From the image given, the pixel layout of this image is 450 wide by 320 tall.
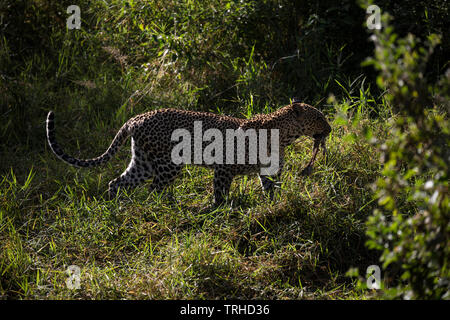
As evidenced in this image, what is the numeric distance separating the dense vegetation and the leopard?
0.18m

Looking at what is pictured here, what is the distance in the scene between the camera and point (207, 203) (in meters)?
5.86

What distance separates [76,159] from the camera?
574cm

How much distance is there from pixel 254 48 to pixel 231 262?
142 inches

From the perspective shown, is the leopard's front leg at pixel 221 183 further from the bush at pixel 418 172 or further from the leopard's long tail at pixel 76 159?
the bush at pixel 418 172

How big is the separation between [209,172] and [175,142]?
2.31 feet

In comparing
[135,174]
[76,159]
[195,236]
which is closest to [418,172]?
[195,236]

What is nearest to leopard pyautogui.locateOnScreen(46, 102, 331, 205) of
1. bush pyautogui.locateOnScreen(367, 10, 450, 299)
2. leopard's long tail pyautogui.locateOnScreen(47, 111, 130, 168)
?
leopard's long tail pyautogui.locateOnScreen(47, 111, 130, 168)

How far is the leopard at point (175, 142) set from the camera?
5.76 m

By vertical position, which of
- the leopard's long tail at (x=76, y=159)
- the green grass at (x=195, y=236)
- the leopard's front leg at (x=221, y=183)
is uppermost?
the leopard's long tail at (x=76, y=159)

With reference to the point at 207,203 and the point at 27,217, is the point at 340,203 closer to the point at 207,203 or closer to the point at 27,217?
the point at 207,203

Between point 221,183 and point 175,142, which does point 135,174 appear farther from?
point 221,183

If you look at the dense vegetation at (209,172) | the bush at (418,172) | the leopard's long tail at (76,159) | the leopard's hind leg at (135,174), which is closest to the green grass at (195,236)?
the dense vegetation at (209,172)

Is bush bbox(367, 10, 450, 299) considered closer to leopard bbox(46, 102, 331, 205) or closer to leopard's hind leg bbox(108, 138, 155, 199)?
leopard bbox(46, 102, 331, 205)

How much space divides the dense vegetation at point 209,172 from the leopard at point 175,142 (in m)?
0.18
